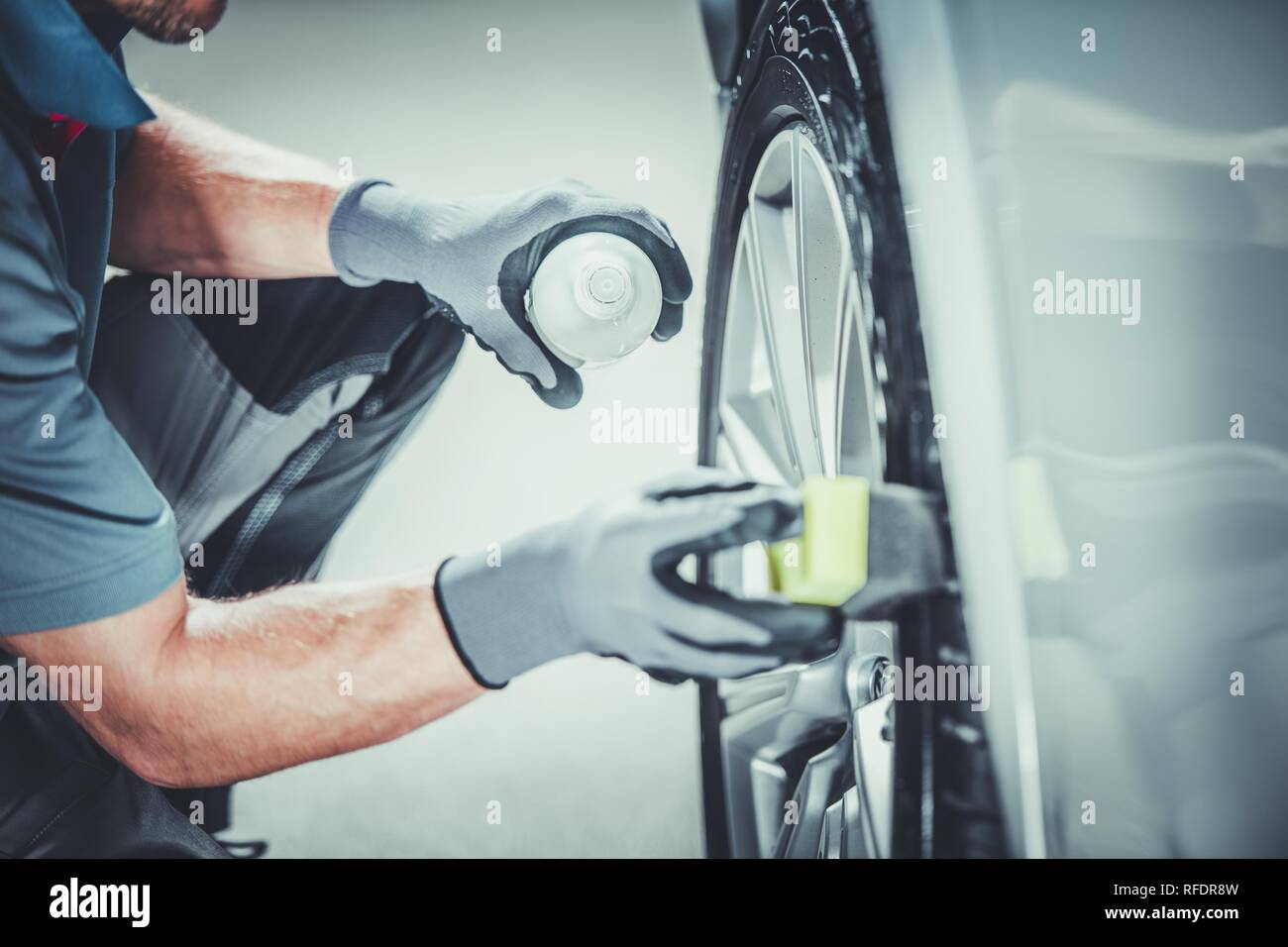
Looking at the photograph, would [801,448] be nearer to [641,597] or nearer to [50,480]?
[641,597]

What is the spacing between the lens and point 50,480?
2.21 feet

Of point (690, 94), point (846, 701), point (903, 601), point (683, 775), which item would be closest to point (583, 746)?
point (683, 775)

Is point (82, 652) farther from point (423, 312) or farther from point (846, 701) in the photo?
point (846, 701)

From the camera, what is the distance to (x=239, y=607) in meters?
0.74

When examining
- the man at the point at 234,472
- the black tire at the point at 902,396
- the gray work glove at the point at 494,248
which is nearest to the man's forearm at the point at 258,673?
the man at the point at 234,472

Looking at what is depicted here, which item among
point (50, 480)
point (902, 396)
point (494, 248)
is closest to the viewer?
point (902, 396)

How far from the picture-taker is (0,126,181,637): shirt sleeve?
668 mm

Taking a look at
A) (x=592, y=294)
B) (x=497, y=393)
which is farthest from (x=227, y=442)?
(x=592, y=294)

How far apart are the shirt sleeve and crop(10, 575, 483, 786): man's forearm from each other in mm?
27

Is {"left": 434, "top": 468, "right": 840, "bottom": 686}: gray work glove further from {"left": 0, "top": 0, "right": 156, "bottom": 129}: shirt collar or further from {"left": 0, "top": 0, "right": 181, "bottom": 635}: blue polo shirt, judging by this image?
{"left": 0, "top": 0, "right": 156, "bottom": 129}: shirt collar

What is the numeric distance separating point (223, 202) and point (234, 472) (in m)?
0.26

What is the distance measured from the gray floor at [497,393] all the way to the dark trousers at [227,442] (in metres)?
0.04

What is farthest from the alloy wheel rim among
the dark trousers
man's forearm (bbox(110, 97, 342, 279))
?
man's forearm (bbox(110, 97, 342, 279))

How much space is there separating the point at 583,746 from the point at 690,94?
24.6 inches
